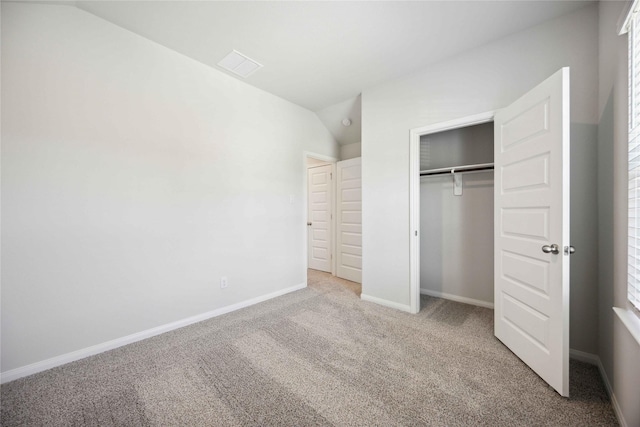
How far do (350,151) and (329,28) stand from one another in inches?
92.4

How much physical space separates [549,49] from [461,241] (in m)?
2.06

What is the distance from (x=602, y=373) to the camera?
175 centimetres

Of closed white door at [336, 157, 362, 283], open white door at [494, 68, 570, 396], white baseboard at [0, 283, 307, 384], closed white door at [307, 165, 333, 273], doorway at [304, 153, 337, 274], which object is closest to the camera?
open white door at [494, 68, 570, 396]

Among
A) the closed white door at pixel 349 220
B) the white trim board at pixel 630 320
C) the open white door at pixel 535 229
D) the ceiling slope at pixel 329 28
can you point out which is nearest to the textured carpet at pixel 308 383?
the open white door at pixel 535 229

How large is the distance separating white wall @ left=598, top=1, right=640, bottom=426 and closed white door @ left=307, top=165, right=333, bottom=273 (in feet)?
10.8

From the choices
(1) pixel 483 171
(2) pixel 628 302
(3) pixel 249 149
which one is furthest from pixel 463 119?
(3) pixel 249 149

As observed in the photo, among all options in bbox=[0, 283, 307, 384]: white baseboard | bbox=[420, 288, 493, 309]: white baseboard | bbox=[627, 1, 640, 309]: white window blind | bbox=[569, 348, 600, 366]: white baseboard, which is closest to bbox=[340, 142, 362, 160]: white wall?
bbox=[420, 288, 493, 309]: white baseboard

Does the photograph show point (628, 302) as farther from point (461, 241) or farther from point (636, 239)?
point (461, 241)

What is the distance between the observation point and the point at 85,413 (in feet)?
4.82

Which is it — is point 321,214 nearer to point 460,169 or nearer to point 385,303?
point 385,303

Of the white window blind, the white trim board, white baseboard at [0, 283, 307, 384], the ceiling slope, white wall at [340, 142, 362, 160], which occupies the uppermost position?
the ceiling slope

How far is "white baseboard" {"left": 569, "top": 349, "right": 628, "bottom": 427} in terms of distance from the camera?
4.45ft

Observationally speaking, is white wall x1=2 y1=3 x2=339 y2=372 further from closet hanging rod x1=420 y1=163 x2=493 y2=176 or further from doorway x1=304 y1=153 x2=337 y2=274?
closet hanging rod x1=420 y1=163 x2=493 y2=176

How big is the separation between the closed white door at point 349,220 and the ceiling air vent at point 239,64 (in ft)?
6.55
